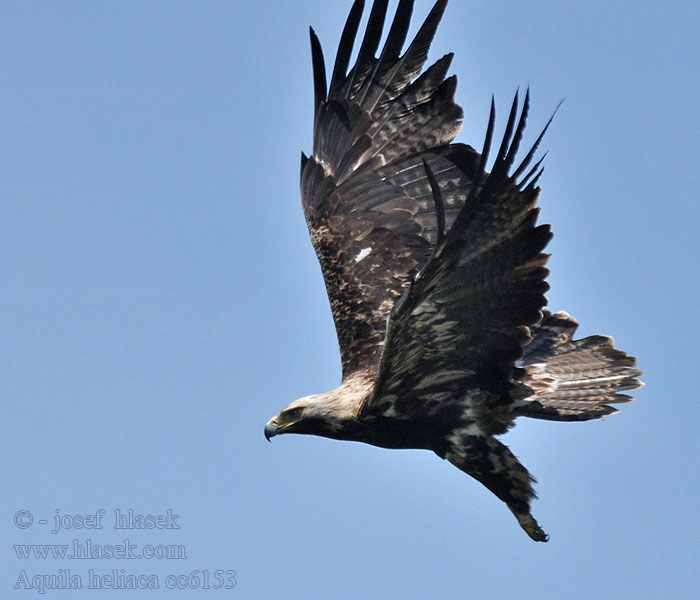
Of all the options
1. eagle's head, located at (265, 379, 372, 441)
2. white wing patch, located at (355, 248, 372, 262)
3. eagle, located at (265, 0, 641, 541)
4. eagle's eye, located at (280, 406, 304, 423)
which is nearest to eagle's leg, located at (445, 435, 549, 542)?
eagle, located at (265, 0, 641, 541)

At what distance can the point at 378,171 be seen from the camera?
1063cm

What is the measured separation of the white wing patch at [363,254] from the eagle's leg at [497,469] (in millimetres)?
2081

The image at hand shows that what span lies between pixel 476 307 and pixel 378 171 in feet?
9.11

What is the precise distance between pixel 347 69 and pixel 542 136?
354cm

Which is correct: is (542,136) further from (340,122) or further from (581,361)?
(340,122)

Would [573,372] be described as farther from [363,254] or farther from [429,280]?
[429,280]

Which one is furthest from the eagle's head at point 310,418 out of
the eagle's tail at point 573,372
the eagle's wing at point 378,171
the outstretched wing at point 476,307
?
the eagle's tail at point 573,372

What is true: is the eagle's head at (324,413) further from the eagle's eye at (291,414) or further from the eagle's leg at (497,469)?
the eagle's leg at (497,469)

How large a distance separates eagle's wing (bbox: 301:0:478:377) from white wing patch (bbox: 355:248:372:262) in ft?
0.04

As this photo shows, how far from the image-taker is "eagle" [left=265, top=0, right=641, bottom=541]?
7.88 meters

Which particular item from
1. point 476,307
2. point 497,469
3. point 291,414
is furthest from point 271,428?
point 476,307

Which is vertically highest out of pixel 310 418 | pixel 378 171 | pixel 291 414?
pixel 378 171

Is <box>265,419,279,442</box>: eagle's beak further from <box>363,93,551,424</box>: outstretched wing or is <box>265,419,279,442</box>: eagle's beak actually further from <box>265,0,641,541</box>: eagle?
<box>363,93,551,424</box>: outstretched wing

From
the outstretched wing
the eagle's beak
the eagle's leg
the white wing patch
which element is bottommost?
the eagle's leg
